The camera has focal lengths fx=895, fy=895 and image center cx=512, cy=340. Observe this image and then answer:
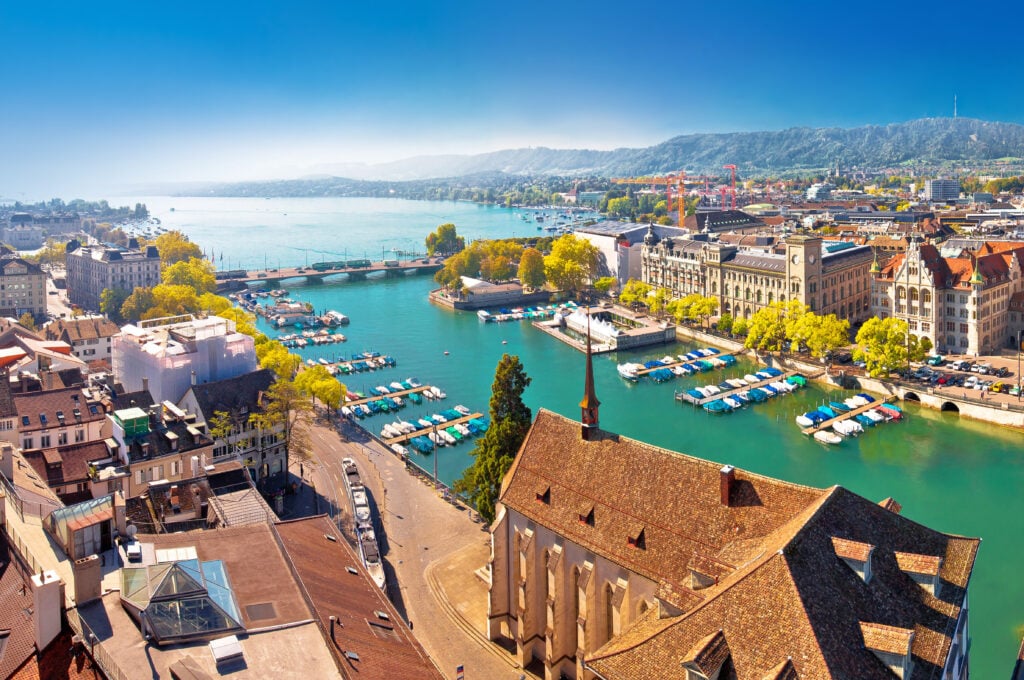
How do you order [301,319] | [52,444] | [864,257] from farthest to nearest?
1. [301,319]
2. [864,257]
3. [52,444]

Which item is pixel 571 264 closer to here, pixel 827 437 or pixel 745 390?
pixel 745 390

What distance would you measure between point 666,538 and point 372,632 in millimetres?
7867

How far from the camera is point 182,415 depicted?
128ft

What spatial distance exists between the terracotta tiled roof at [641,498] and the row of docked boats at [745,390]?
33062mm

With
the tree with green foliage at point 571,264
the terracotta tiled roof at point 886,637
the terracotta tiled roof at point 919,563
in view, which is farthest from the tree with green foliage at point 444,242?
the terracotta tiled roof at point 886,637

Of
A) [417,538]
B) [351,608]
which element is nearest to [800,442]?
[417,538]

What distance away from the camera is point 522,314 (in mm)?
96750

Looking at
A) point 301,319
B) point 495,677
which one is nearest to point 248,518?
point 495,677

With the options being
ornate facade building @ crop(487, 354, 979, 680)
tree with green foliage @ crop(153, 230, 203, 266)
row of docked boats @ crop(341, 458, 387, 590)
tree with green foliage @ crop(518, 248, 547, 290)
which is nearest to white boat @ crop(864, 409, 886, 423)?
row of docked boats @ crop(341, 458, 387, 590)

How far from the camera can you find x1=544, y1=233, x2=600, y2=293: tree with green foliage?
337 feet

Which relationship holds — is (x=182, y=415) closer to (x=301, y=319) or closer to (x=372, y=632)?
(x=372, y=632)

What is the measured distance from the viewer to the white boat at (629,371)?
67.7 m

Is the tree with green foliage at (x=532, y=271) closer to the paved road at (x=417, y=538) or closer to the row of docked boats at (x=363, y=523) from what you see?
the paved road at (x=417, y=538)

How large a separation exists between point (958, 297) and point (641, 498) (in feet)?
172
